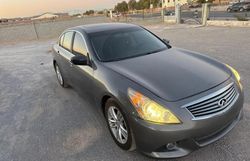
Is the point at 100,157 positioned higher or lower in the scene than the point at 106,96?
lower

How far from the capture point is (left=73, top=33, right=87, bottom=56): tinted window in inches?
143

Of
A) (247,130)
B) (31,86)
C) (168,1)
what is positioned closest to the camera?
(247,130)

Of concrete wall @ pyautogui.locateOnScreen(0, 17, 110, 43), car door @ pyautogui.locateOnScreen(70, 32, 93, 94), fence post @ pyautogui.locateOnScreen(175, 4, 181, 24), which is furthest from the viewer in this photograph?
concrete wall @ pyautogui.locateOnScreen(0, 17, 110, 43)

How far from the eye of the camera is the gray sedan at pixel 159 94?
2.23m

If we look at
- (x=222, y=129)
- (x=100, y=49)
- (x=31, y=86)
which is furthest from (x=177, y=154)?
(x=31, y=86)

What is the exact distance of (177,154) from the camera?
2264mm

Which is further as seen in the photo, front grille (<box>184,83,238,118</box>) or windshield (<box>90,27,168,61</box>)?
windshield (<box>90,27,168,61</box>)

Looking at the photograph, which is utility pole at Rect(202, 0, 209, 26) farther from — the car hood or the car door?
the car door

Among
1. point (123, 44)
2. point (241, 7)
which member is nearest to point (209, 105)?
point (123, 44)

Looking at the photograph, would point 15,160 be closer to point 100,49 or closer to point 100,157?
point 100,157

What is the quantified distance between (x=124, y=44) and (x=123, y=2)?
285ft

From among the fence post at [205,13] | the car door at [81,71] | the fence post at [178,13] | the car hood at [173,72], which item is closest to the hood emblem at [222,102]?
the car hood at [173,72]

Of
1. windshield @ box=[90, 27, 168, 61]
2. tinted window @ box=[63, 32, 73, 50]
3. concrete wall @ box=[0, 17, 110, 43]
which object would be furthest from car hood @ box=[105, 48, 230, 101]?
concrete wall @ box=[0, 17, 110, 43]

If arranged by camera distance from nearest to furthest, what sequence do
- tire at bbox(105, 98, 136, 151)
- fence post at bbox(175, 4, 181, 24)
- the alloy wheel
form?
1. tire at bbox(105, 98, 136, 151)
2. the alloy wheel
3. fence post at bbox(175, 4, 181, 24)
